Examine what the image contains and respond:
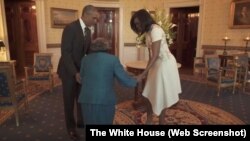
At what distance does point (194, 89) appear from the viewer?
5.43 meters

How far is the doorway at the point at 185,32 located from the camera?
837 cm

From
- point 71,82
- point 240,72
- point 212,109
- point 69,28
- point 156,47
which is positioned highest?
point 69,28

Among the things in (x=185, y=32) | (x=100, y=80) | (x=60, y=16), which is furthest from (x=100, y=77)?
(x=185, y=32)

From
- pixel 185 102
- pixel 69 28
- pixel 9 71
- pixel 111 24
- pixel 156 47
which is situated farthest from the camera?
pixel 111 24

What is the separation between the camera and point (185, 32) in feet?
28.6

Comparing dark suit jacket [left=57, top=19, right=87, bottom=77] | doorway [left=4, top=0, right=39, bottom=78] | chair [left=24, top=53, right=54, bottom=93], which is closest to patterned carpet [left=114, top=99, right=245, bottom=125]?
dark suit jacket [left=57, top=19, right=87, bottom=77]

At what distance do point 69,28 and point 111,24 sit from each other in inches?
242

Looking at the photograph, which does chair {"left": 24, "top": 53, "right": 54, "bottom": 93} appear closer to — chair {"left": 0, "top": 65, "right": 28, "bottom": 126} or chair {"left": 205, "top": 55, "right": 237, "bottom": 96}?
chair {"left": 0, "top": 65, "right": 28, "bottom": 126}

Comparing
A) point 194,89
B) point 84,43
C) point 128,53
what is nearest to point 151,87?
point 84,43

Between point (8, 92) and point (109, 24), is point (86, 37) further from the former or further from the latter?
point (109, 24)

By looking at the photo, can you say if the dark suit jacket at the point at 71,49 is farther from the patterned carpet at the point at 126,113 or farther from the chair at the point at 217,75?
the chair at the point at 217,75

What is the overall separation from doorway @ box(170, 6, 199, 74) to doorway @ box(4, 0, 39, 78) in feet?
17.0

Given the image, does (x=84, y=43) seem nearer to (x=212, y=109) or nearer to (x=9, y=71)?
(x=9, y=71)

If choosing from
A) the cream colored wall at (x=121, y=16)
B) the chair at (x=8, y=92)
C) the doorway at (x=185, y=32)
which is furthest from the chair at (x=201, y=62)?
Result: the chair at (x=8, y=92)
